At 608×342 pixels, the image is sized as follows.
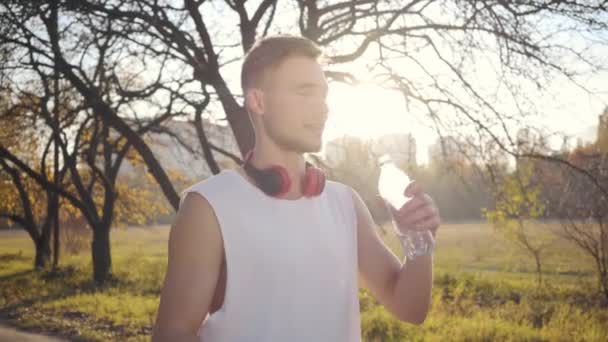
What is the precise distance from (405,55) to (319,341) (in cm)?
747

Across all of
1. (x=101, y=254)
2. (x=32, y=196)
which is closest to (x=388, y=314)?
(x=101, y=254)

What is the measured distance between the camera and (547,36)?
22.5ft

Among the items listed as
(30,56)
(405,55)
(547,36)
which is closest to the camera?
(547,36)

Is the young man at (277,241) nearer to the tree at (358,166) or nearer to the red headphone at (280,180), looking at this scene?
the red headphone at (280,180)

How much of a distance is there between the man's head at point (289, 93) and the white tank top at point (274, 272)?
200mm

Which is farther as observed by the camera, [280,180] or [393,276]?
[393,276]

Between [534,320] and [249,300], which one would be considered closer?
[249,300]

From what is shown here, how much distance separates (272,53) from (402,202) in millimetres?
609

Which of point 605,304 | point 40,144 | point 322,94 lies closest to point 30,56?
point 322,94

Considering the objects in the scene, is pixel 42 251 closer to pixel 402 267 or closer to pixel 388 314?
pixel 388 314

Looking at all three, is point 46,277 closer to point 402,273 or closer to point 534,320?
point 534,320

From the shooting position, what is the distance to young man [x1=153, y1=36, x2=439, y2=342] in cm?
168

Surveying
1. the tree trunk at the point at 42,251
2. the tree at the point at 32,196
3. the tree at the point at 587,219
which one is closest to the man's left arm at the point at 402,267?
the tree at the point at 587,219

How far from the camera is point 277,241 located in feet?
5.66
